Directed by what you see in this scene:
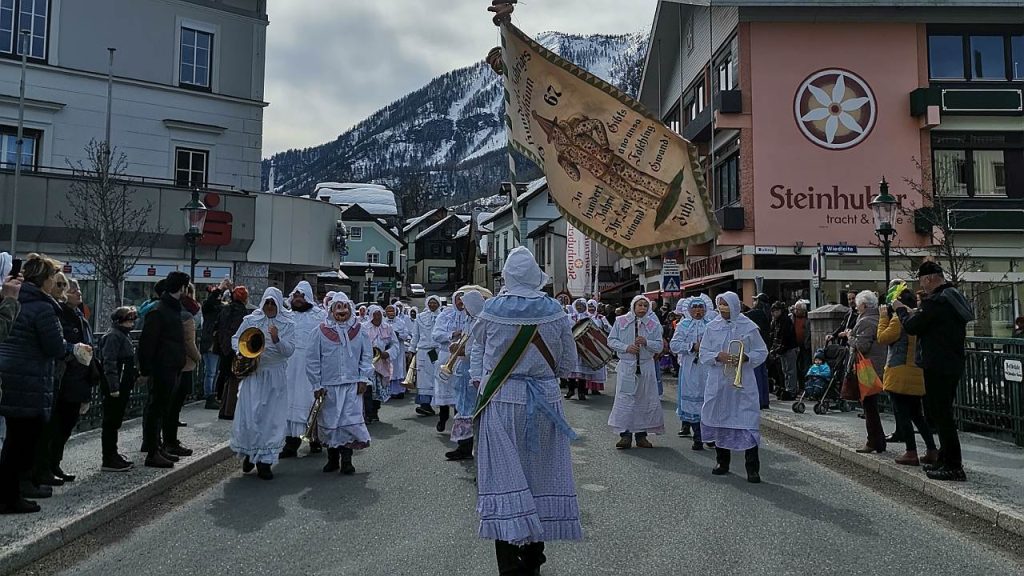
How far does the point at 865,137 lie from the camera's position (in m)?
25.2

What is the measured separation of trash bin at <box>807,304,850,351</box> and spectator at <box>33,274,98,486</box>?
13.3m

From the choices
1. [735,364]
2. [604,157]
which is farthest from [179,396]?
[735,364]

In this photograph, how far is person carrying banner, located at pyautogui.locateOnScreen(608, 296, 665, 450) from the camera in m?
10.1

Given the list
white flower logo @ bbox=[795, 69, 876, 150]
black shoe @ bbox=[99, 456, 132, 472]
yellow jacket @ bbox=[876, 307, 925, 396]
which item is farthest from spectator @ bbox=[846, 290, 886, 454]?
white flower logo @ bbox=[795, 69, 876, 150]

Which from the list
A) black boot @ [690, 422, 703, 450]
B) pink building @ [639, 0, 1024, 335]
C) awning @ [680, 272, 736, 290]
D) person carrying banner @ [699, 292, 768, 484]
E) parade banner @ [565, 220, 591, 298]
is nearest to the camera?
person carrying banner @ [699, 292, 768, 484]

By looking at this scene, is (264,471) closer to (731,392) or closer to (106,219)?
(731,392)

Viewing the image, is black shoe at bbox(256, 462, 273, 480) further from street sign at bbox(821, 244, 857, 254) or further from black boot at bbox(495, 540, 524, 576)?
street sign at bbox(821, 244, 857, 254)

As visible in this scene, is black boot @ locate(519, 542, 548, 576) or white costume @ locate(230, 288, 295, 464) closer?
black boot @ locate(519, 542, 548, 576)

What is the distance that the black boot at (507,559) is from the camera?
4473mm

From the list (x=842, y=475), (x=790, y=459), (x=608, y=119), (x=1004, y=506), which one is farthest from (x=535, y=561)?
(x=608, y=119)

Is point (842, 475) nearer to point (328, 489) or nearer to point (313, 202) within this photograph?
point (328, 489)

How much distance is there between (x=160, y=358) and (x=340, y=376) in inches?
77.5

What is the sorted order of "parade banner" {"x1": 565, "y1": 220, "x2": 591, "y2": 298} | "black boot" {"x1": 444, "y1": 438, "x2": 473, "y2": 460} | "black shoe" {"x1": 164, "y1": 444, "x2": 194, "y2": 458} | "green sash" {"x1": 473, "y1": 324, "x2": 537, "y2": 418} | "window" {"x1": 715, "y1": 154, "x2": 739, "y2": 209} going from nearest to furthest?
"green sash" {"x1": 473, "y1": 324, "x2": 537, "y2": 418}, "black shoe" {"x1": 164, "y1": 444, "x2": 194, "y2": 458}, "black boot" {"x1": 444, "y1": 438, "x2": 473, "y2": 460}, "window" {"x1": 715, "y1": 154, "x2": 739, "y2": 209}, "parade banner" {"x1": 565, "y1": 220, "x2": 591, "y2": 298}

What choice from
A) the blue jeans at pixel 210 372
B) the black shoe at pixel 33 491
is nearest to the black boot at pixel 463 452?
the black shoe at pixel 33 491
